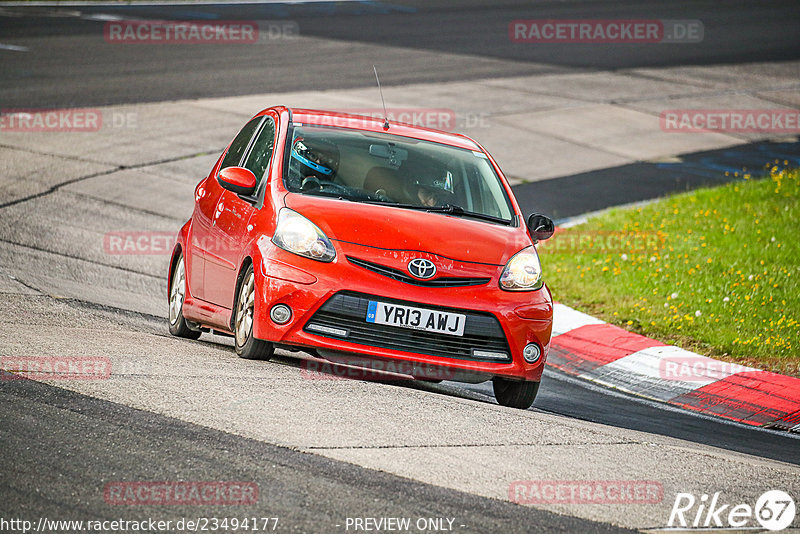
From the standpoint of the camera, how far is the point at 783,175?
53.5 ft

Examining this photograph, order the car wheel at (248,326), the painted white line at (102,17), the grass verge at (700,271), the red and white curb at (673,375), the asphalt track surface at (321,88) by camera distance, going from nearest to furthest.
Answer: the asphalt track surface at (321,88) → the car wheel at (248,326) → the red and white curb at (673,375) → the grass verge at (700,271) → the painted white line at (102,17)

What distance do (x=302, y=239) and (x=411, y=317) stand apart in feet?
2.68

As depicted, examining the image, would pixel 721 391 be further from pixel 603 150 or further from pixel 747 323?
pixel 603 150

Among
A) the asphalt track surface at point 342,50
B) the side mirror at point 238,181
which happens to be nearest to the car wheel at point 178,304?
the side mirror at point 238,181

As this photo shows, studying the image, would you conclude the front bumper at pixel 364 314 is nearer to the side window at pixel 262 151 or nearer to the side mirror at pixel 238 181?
the side mirror at pixel 238 181

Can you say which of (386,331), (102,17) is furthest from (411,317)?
(102,17)

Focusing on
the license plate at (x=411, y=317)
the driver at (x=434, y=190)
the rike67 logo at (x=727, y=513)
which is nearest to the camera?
the rike67 logo at (x=727, y=513)

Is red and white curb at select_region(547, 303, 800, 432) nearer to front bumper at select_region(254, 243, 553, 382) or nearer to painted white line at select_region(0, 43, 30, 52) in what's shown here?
front bumper at select_region(254, 243, 553, 382)

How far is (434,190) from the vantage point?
774cm

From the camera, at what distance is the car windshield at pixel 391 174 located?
747cm

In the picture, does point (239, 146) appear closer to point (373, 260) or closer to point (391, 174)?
point (391, 174)

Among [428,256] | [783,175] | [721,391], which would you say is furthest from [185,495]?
[783,175]

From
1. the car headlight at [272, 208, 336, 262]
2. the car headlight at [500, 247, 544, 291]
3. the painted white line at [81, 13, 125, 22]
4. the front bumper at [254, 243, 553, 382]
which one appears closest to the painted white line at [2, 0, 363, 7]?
the painted white line at [81, 13, 125, 22]

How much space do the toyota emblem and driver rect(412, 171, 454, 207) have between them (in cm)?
90
